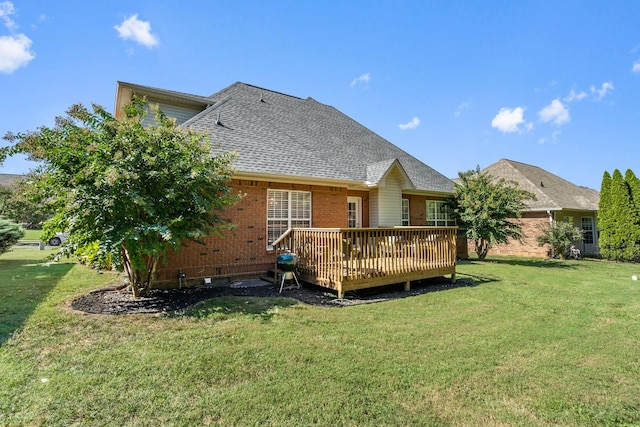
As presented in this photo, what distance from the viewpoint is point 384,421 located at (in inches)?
105

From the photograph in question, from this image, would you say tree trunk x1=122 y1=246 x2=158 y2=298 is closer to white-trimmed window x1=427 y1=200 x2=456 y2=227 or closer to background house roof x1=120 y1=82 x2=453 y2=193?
background house roof x1=120 y1=82 x2=453 y2=193

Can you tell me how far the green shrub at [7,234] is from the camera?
1273cm

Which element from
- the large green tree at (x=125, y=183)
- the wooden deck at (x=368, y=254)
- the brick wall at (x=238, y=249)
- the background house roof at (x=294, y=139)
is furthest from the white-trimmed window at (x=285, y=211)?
the large green tree at (x=125, y=183)

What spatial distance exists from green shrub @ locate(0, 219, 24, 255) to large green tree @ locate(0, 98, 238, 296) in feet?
29.8

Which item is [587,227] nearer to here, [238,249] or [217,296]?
[238,249]

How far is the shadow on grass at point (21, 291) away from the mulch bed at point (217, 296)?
2.69ft

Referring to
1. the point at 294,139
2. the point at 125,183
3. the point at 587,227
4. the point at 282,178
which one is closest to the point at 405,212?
the point at 294,139

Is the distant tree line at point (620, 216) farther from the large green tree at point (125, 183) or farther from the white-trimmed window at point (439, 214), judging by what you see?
the large green tree at point (125, 183)

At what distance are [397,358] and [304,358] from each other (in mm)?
1234

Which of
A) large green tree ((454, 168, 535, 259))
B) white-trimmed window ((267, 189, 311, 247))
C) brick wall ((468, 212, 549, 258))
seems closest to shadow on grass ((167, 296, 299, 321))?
white-trimmed window ((267, 189, 311, 247))

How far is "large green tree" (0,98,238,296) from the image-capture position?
578cm

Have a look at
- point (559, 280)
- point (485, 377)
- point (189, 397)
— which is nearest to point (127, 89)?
point (189, 397)

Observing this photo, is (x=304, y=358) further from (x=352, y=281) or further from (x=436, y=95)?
(x=436, y=95)

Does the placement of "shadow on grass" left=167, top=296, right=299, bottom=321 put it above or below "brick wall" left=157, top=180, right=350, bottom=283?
below
